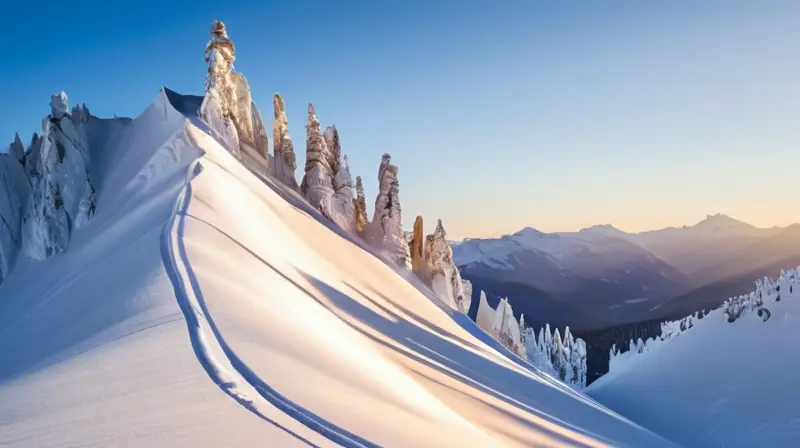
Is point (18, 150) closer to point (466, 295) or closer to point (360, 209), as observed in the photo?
point (360, 209)

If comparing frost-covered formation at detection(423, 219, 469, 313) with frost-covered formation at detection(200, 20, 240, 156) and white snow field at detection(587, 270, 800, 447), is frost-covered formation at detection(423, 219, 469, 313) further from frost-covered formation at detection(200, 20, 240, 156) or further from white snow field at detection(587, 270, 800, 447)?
frost-covered formation at detection(200, 20, 240, 156)

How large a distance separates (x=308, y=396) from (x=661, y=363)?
33.6 meters

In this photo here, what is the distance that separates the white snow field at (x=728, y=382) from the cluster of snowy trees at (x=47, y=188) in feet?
101

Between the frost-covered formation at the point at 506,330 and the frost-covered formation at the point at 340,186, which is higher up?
the frost-covered formation at the point at 340,186

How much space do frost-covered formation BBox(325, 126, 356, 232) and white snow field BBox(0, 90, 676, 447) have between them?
8.12 metres

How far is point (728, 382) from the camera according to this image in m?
27.8

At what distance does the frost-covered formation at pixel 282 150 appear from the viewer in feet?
113

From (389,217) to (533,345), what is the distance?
36.8m

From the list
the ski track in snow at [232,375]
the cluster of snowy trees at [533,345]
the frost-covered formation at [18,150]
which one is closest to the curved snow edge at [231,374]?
the ski track in snow at [232,375]

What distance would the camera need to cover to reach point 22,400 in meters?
6.14

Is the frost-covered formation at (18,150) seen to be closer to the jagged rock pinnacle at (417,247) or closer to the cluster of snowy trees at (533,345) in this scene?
the jagged rock pinnacle at (417,247)

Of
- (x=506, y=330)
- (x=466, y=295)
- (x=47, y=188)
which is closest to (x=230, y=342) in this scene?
(x=47, y=188)

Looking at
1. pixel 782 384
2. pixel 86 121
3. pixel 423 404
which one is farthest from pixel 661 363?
pixel 86 121

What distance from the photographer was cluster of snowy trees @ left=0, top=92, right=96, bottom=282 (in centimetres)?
2561
